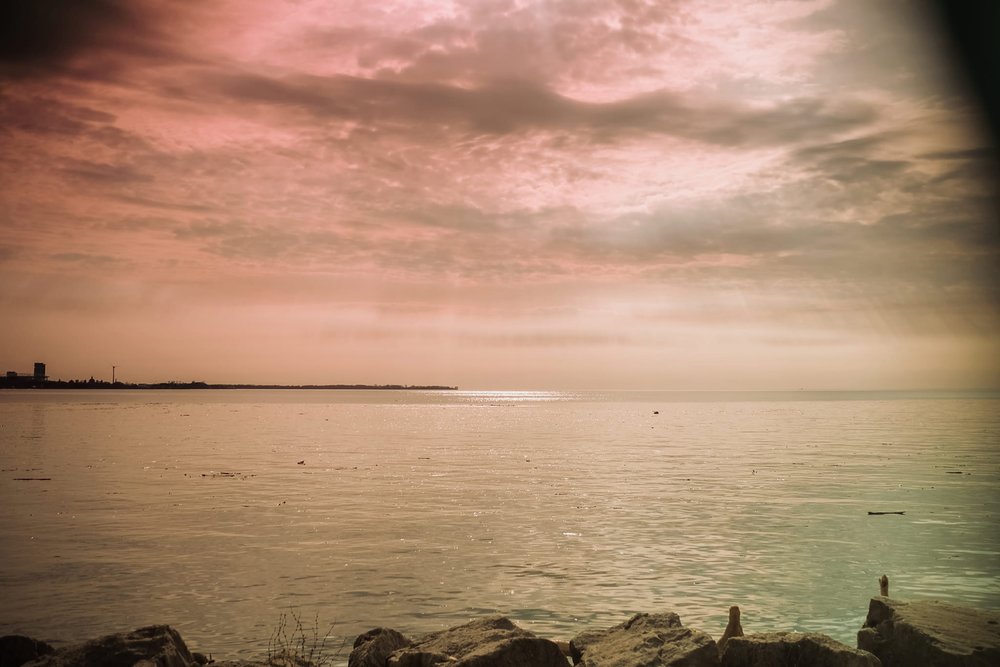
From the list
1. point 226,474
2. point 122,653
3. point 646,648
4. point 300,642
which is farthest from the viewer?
point 226,474

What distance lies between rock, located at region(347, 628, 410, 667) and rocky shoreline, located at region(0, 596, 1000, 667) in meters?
0.02

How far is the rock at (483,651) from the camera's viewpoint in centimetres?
1205

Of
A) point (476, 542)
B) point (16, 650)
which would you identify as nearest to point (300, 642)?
point (16, 650)

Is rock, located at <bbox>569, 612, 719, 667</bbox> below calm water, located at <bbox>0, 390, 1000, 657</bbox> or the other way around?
the other way around

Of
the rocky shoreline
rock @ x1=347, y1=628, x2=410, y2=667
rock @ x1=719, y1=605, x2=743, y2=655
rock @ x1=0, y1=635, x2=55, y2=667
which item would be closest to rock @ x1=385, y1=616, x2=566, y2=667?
the rocky shoreline

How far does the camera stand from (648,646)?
41.4 ft

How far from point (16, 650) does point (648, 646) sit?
1045 centimetres

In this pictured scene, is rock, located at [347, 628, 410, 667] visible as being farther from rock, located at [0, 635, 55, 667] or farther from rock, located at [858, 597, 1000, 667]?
rock, located at [858, 597, 1000, 667]

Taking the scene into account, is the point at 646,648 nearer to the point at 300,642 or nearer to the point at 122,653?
the point at 300,642

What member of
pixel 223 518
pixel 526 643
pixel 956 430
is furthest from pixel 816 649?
pixel 956 430

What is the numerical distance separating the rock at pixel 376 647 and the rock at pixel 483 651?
0.24 meters

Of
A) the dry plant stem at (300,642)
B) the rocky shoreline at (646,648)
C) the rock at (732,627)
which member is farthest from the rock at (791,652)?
the dry plant stem at (300,642)

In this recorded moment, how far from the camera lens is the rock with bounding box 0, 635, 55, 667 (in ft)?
42.6

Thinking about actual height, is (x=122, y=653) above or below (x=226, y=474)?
above
